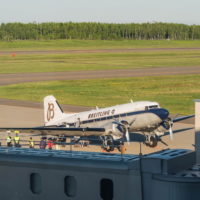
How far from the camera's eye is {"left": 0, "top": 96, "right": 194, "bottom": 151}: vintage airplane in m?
48.4

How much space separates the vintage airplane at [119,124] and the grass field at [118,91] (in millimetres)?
19980

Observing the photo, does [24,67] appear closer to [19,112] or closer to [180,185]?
[19,112]

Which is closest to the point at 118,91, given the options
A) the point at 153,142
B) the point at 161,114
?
the point at 161,114

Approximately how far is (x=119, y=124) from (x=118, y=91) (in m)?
44.4

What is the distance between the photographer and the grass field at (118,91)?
8061 cm

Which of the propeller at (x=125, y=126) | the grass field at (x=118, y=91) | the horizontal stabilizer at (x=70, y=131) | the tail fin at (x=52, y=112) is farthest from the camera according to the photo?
the grass field at (x=118, y=91)

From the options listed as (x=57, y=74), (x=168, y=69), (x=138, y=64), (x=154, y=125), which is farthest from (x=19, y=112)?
(x=138, y=64)

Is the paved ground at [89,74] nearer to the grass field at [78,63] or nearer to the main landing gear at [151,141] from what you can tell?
the grass field at [78,63]

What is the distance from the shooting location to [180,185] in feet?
53.0

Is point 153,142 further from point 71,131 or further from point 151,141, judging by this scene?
point 71,131

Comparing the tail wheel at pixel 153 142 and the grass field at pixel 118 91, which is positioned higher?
the grass field at pixel 118 91

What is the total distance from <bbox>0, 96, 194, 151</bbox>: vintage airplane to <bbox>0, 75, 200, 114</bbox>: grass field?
19980 millimetres

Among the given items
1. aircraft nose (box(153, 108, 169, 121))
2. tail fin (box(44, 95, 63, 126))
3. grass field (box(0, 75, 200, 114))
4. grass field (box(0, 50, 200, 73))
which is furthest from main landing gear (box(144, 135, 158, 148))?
grass field (box(0, 50, 200, 73))

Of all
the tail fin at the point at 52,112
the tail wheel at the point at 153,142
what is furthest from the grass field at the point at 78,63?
the tail wheel at the point at 153,142
